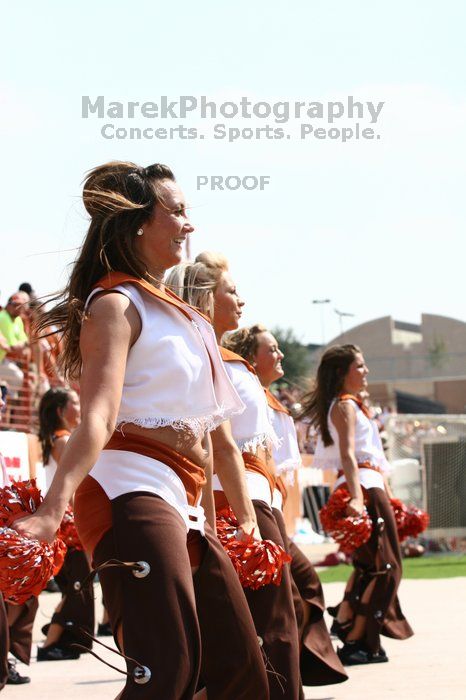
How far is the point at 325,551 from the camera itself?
22188 millimetres

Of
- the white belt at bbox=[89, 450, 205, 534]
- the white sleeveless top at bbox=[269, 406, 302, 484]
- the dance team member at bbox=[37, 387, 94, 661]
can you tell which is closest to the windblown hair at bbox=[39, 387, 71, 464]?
the dance team member at bbox=[37, 387, 94, 661]

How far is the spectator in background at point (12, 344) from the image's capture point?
15.3m

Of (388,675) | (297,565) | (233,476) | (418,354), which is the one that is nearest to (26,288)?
(388,675)

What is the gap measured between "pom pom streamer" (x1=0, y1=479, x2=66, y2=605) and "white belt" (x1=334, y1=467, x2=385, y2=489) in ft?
17.3

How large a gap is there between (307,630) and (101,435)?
3.48 m

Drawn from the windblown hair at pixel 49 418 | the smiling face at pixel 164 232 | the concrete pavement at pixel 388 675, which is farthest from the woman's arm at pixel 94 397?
the windblown hair at pixel 49 418

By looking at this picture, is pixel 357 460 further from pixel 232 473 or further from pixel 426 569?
pixel 426 569

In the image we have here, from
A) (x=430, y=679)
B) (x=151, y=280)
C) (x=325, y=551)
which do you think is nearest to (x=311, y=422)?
(x=430, y=679)

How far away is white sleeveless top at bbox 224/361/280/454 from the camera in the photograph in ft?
18.6

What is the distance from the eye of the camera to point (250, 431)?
5750 millimetres

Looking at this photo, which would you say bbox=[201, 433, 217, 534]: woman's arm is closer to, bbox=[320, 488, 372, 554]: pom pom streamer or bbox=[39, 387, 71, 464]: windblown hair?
bbox=[320, 488, 372, 554]: pom pom streamer

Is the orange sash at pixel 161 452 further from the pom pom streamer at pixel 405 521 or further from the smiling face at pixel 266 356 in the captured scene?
the pom pom streamer at pixel 405 521

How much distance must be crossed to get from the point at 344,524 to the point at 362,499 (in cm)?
22

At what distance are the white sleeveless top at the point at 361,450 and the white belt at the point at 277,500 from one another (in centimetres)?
229
